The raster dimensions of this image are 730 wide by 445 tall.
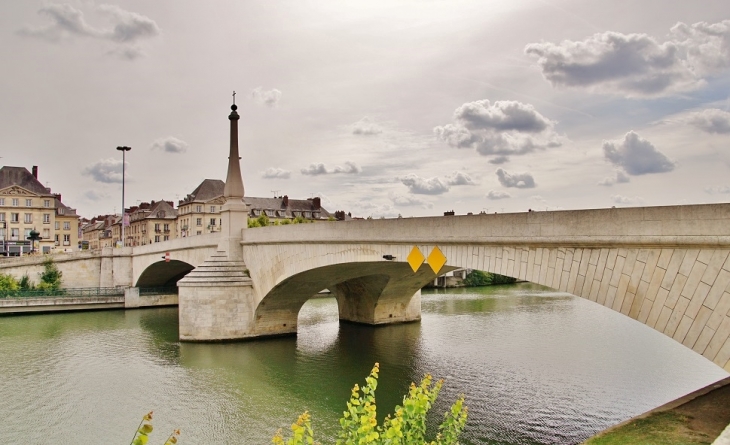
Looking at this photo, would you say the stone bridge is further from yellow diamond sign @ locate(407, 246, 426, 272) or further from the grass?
the grass

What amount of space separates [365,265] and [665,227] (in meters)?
14.2

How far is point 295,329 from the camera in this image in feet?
97.8

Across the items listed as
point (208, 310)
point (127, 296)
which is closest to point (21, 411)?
point (208, 310)

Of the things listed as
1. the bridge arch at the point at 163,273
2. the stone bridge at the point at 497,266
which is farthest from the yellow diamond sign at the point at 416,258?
the bridge arch at the point at 163,273

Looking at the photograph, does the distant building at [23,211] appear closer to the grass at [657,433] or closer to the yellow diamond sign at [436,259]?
the yellow diamond sign at [436,259]

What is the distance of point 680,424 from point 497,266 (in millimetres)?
5282

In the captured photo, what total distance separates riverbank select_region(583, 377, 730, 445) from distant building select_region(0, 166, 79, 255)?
7128 centimetres

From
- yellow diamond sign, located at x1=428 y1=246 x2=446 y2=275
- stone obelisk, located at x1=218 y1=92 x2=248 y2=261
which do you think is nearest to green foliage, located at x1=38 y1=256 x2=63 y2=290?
stone obelisk, located at x1=218 y1=92 x2=248 y2=261

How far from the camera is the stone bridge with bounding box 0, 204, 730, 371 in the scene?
10031 mm

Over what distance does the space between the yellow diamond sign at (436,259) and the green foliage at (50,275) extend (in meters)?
40.4

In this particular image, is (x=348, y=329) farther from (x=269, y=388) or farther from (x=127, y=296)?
(x=127, y=296)

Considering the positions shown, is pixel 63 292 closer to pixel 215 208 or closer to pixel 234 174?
pixel 234 174

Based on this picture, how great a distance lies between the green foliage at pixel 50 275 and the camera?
47969mm

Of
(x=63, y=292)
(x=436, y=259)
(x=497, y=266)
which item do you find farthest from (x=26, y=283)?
(x=497, y=266)
